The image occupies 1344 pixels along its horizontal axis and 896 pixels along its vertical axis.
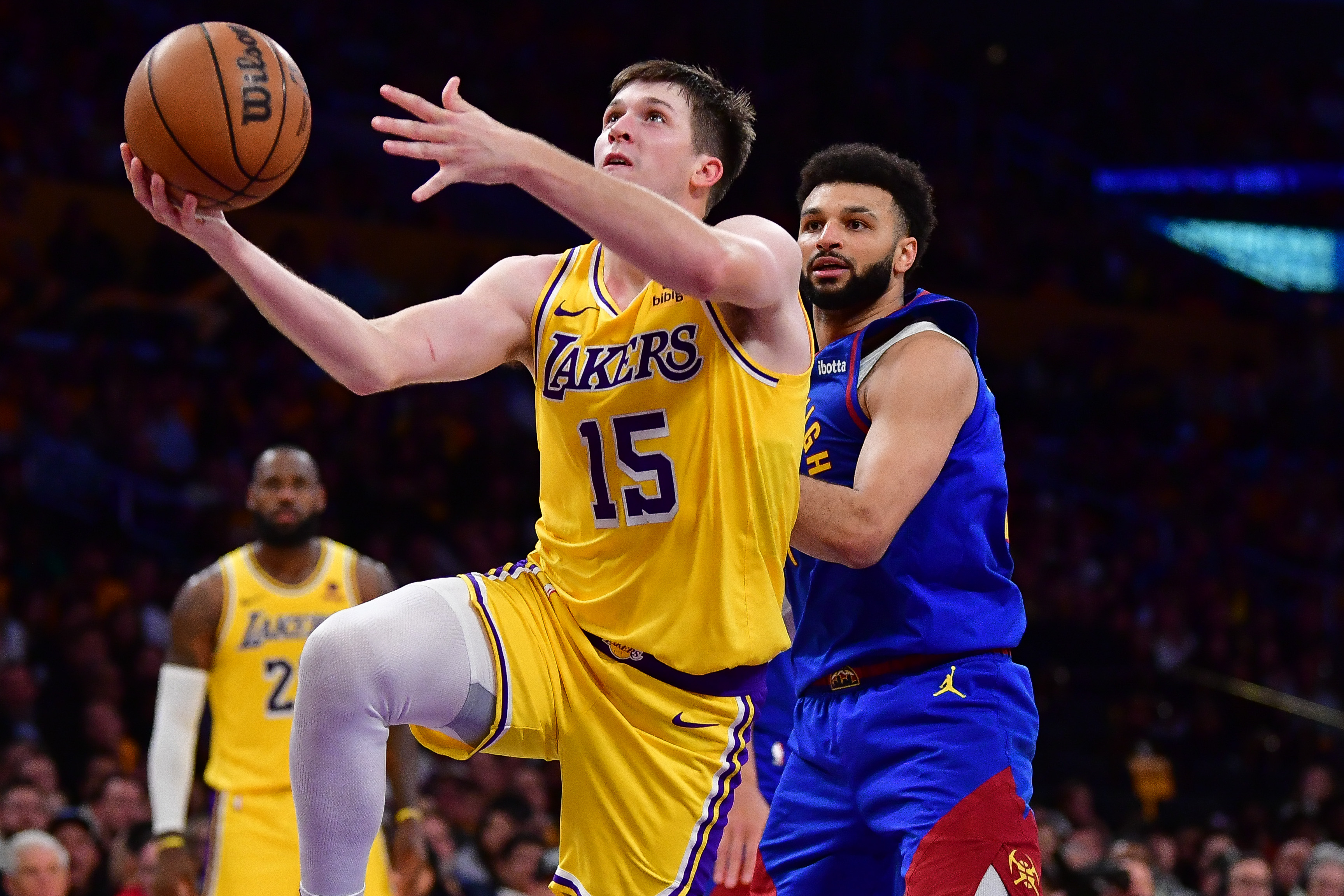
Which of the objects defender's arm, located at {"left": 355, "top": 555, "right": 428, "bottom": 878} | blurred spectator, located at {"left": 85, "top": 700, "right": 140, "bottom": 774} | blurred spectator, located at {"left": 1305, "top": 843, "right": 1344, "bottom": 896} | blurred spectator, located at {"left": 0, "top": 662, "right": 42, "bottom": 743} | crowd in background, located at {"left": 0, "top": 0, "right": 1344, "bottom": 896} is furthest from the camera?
crowd in background, located at {"left": 0, "top": 0, "right": 1344, "bottom": 896}

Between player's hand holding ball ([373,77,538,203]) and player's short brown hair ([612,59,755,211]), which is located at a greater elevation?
player's short brown hair ([612,59,755,211])

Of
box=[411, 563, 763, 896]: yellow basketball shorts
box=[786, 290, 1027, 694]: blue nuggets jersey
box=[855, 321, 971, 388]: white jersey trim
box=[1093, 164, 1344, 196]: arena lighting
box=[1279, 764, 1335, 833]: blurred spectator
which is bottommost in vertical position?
box=[1279, 764, 1335, 833]: blurred spectator

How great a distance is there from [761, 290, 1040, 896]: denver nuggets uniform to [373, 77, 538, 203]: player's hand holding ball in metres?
1.30

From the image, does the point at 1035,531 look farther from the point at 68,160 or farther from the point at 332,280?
the point at 68,160

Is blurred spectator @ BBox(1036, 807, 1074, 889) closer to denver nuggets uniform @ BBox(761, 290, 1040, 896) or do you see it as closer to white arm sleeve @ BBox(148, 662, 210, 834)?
denver nuggets uniform @ BBox(761, 290, 1040, 896)

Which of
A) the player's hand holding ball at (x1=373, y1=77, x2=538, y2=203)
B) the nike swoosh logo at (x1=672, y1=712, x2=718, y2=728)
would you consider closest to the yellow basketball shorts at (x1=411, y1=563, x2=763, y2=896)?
the nike swoosh logo at (x1=672, y1=712, x2=718, y2=728)

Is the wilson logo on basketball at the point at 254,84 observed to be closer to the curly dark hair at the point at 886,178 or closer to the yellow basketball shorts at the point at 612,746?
the yellow basketball shorts at the point at 612,746

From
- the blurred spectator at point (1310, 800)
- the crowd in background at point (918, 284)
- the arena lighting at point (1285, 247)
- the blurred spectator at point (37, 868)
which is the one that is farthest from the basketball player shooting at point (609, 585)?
the arena lighting at point (1285, 247)

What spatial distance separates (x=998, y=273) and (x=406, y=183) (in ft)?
21.0

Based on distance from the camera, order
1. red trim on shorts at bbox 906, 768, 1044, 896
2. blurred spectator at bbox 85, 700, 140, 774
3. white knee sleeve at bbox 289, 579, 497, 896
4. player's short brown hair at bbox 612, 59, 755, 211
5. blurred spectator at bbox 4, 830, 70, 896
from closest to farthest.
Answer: white knee sleeve at bbox 289, 579, 497, 896 < red trim on shorts at bbox 906, 768, 1044, 896 < player's short brown hair at bbox 612, 59, 755, 211 < blurred spectator at bbox 4, 830, 70, 896 < blurred spectator at bbox 85, 700, 140, 774

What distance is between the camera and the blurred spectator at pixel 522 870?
26.3 feet

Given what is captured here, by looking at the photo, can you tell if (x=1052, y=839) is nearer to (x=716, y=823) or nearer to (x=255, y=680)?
(x=255, y=680)

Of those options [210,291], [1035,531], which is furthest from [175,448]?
[1035,531]

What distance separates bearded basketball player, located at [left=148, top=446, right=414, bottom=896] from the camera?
5441mm
